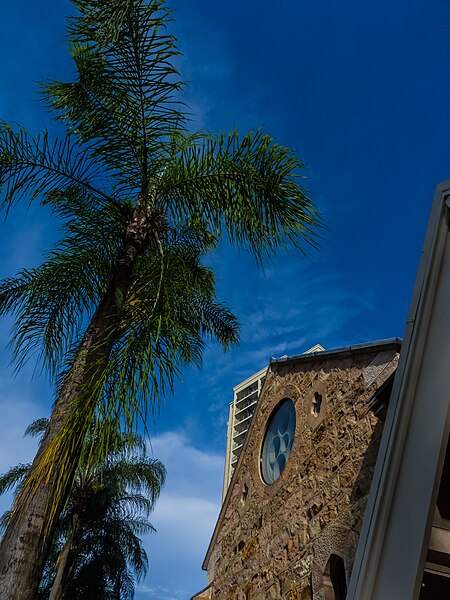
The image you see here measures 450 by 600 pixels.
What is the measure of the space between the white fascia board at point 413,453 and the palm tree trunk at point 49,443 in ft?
7.03

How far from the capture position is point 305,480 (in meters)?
7.48

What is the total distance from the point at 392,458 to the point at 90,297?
3.40 meters

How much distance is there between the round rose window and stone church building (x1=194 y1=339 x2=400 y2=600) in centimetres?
2

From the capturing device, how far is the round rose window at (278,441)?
336 inches

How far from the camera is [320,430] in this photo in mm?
7582

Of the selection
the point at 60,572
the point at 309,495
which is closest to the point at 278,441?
the point at 309,495

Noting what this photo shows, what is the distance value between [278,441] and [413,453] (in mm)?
5500

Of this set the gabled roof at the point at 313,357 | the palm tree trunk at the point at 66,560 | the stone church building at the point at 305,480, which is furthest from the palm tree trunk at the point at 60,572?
the stone church building at the point at 305,480

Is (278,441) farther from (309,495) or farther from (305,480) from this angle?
(309,495)

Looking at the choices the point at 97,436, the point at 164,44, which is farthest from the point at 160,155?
the point at 97,436

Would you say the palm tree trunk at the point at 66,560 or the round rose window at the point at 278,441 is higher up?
the round rose window at the point at 278,441

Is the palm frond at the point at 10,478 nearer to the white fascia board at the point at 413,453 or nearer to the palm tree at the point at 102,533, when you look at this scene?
the palm tree at the point at 102,533

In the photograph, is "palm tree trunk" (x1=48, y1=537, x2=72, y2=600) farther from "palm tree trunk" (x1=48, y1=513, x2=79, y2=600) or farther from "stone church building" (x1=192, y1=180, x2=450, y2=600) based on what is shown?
"stone church building" (x1=192, y1=180, x2=450, y2=600)

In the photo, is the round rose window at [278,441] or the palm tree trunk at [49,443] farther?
the round rose window at [278,441]
